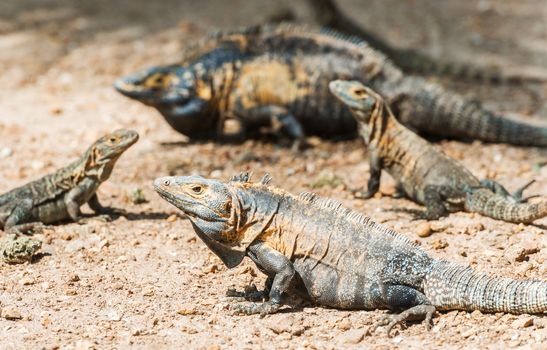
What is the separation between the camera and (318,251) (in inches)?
259

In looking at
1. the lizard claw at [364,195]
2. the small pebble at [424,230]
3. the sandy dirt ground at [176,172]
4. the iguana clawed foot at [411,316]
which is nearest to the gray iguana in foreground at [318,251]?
the iguana clawed foot at [411,316]

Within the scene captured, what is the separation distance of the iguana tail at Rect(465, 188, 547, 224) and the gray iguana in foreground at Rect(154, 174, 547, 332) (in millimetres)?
1834

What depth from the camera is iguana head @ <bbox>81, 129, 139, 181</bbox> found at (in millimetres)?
8602

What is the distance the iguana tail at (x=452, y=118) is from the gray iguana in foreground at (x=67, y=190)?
455cm

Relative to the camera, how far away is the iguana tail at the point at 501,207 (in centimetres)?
790

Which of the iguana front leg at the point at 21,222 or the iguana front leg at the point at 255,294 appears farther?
the iguana front leg at the point at 21,222

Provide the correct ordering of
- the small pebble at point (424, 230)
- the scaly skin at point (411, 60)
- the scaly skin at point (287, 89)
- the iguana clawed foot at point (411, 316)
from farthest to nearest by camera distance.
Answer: the scaly skin at point (411, 60)
the scaly skin at point (287, 89)
the small pebble at point (424, 230)
the iguana clawed foot at point (411, 316)

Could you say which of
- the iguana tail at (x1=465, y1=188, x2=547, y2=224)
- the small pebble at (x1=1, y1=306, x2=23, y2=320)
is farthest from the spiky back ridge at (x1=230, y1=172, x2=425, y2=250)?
the small pebble at (x1=1, y1=306, x2=23, y2=320)

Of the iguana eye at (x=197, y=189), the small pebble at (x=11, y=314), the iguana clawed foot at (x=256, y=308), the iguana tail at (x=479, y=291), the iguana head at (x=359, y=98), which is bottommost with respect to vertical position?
the small pebble at (x=11, y=314)

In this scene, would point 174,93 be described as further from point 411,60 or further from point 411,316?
point 411,316

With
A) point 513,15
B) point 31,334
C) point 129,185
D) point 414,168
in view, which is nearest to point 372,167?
point 414,168

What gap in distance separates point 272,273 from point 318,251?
398mm

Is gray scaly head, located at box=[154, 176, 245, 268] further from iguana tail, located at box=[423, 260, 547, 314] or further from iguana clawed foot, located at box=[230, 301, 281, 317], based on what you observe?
iguana tail, located at box=[423, 260, 547, 314]

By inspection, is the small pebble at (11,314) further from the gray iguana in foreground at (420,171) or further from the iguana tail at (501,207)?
the iguana tail at (501,207)
